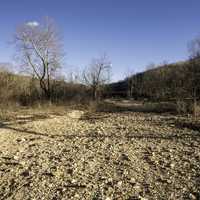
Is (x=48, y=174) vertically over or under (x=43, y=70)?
under

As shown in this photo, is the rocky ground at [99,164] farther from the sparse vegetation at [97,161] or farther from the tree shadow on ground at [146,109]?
the tree shadow on ground at [146,109]

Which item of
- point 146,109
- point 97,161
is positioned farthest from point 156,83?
point 97,161

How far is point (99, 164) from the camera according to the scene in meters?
5.93

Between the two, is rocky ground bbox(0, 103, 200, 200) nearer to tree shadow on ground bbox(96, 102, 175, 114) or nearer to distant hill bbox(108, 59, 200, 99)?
tree shadow on ground bbox(96, 102, 175, 114)

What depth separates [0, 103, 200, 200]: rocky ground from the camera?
4.49 meters

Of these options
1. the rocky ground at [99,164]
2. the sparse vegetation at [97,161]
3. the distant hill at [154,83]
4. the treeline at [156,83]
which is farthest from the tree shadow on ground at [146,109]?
the distant hill at [154,83]

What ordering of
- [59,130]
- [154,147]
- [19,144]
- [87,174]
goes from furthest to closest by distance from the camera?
[59,130], [19,144], [154,147], [87,174]

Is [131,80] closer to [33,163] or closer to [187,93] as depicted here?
[187,93]

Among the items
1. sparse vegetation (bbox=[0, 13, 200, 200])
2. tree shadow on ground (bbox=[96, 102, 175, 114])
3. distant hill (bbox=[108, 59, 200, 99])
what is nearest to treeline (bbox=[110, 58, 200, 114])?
distant hill (bbox=[108, 59, 200, 99])

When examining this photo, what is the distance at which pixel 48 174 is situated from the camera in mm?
5320

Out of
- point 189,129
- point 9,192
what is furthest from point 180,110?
point 9,192

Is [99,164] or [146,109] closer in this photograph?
[99,164]

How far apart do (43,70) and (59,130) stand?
14.9 meters

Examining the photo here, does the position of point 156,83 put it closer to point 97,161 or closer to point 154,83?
point 154,83
